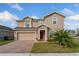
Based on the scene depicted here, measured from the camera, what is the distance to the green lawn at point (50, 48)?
15.0m

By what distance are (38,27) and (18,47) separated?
2348 mm

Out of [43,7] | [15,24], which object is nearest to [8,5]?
[15,24]

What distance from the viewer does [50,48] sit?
15562mm

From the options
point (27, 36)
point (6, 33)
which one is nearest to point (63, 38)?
point (27, 36)

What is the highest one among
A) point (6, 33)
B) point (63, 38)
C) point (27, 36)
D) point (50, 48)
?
point (6, 33)

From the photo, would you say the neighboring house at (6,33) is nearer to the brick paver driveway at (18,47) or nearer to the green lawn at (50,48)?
the brick paver driveway at (18,47)

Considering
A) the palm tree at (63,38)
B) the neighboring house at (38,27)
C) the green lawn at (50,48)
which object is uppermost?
the neighboring house at (38,27)

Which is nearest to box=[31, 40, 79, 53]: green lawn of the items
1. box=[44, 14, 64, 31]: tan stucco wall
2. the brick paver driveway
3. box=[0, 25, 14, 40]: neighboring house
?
the brick paver driveway

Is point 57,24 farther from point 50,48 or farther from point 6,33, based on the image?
point 6,33

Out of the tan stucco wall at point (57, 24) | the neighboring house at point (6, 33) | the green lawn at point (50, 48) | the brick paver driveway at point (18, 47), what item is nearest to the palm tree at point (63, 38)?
the green lawn at point (50, 48)

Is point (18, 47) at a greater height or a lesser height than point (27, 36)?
lesser

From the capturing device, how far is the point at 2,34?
16.5m

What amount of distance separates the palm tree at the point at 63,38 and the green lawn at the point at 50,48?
0.36 meters

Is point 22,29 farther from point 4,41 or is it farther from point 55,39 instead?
point 55,39
